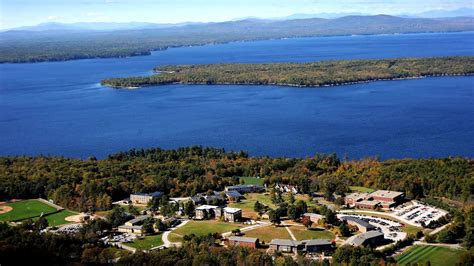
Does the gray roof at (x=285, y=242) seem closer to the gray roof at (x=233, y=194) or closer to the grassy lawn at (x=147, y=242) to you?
the grassy lawn at (x=147, y=242)

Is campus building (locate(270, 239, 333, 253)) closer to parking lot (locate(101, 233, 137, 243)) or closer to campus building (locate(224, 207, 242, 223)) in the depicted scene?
campus building (locate(224, 207, 242, 223))

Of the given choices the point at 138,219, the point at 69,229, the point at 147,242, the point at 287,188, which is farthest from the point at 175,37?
the point at 147,242

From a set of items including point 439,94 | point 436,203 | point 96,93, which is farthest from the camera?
point 96,93

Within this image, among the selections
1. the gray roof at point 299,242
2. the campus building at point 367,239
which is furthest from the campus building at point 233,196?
the campus building at point 367,239

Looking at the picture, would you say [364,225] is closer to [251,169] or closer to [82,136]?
[251,169]

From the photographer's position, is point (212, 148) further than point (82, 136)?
No

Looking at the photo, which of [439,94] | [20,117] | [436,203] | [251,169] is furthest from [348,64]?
[436,203]

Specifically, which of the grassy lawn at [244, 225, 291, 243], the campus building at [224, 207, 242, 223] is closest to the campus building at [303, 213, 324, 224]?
the grassy lawn at [244, 225, 291, 243]
